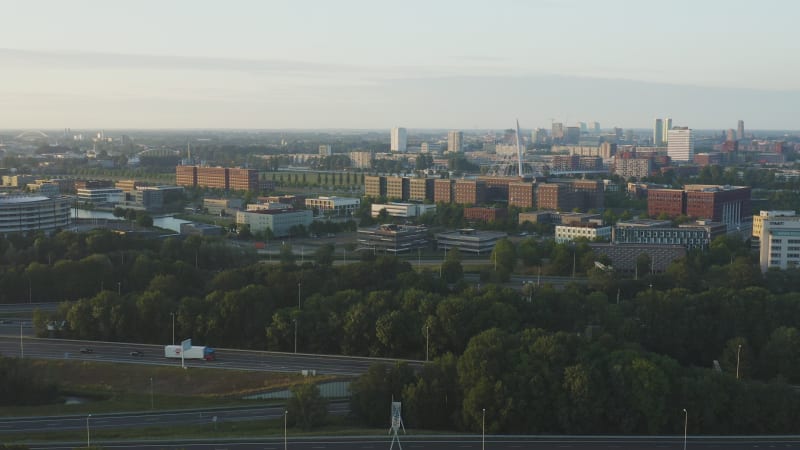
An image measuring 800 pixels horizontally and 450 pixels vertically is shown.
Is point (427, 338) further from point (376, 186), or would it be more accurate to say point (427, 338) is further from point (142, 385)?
point (376, 186)

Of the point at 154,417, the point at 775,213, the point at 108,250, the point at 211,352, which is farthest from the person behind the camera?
the point at 775,213

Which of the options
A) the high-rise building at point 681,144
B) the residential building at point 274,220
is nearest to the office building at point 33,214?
the residential building at point 274,220

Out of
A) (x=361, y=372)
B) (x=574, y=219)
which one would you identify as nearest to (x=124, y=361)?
(x=361, y=372)

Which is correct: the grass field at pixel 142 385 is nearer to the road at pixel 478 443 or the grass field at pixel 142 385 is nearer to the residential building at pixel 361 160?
the road at pixel 478 443

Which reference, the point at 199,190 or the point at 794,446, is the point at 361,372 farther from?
the point at 199,190

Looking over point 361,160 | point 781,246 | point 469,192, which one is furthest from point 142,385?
point 361,160

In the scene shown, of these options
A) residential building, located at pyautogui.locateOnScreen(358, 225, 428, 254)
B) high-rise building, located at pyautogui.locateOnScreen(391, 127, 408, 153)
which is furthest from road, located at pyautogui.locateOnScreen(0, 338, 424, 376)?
high-rise building, located at pyautogui.locateOnScreen(391, 127, 408, 153)

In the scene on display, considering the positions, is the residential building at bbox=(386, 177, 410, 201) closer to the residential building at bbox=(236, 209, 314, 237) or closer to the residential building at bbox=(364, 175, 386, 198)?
the residential building at bbox=(364, 175, 386, 198)
